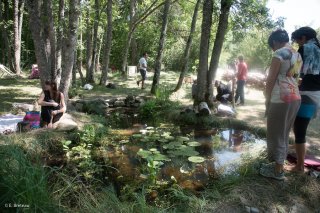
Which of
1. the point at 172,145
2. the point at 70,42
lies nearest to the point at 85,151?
the point at 172,145

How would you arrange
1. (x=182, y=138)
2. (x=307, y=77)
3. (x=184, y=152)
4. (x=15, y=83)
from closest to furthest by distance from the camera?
(x=307, y=77) → (x=184, y=152) → (x=182, y=138) → (x=15, y=83)

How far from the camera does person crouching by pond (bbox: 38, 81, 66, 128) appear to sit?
6.37 m

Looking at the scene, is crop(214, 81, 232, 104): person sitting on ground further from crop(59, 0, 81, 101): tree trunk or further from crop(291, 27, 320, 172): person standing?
crop(291, 27, 320, 172): person standing

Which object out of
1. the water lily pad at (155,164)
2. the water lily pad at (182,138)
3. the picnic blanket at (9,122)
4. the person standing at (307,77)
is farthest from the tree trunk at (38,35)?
the person standing at (307,77)

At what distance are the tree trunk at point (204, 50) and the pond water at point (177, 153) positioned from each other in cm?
131

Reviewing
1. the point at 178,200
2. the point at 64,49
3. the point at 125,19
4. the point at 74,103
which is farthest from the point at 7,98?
the point at 125,19

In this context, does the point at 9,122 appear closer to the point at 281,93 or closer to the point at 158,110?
the point at 158,110

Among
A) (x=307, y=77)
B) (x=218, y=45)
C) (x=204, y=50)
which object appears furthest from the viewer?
(x=218, y=45)

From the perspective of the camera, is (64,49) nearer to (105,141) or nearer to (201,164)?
(105,141)

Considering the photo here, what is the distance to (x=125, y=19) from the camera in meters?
20.7

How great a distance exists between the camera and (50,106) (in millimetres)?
6398

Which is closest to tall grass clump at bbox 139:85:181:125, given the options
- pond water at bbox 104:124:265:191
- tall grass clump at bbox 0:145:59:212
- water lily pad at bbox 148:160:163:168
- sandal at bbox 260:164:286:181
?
pond water at bbox 104:124:265:191

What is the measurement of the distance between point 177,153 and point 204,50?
3612 mm

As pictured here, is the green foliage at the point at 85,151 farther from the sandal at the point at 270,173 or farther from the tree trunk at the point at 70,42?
the sandal at the point at 270,173
